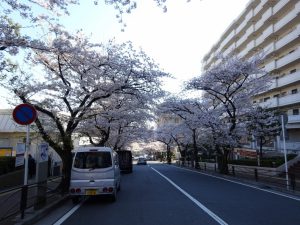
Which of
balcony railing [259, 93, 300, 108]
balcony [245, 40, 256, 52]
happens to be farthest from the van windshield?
balcony [245, 40, 256, 52]

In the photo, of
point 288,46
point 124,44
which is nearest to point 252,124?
point 288,46

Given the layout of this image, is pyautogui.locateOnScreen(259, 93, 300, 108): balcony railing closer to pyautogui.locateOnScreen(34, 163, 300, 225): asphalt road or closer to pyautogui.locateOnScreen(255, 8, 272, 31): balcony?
pyautogui.locateOnScreen(255, 8, 272, 31): balcony

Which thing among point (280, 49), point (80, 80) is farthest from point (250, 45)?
point (80, 80)

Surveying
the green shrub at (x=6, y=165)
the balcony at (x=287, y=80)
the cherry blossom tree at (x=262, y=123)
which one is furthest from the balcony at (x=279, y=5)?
the green shrub at (x=6, y=165)

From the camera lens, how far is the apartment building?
133 ft

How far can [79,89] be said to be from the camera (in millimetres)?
18266

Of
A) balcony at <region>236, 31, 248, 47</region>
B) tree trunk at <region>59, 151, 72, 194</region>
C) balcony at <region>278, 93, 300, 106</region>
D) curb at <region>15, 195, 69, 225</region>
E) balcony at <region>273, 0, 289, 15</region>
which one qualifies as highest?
balcony at <region>236, 31, 248, 47</region>

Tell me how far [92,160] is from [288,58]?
112 feet

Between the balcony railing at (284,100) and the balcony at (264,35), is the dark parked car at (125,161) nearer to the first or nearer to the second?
the balcony railing at (284,100)

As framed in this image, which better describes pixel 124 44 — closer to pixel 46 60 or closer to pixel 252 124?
pixel 46 60

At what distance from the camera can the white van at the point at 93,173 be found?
1273 centimetres

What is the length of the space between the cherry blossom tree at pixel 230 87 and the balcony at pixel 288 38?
1162 centimetres

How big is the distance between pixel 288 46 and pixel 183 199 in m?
34.6

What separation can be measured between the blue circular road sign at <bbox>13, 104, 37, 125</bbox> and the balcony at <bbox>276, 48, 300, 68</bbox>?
115ft
